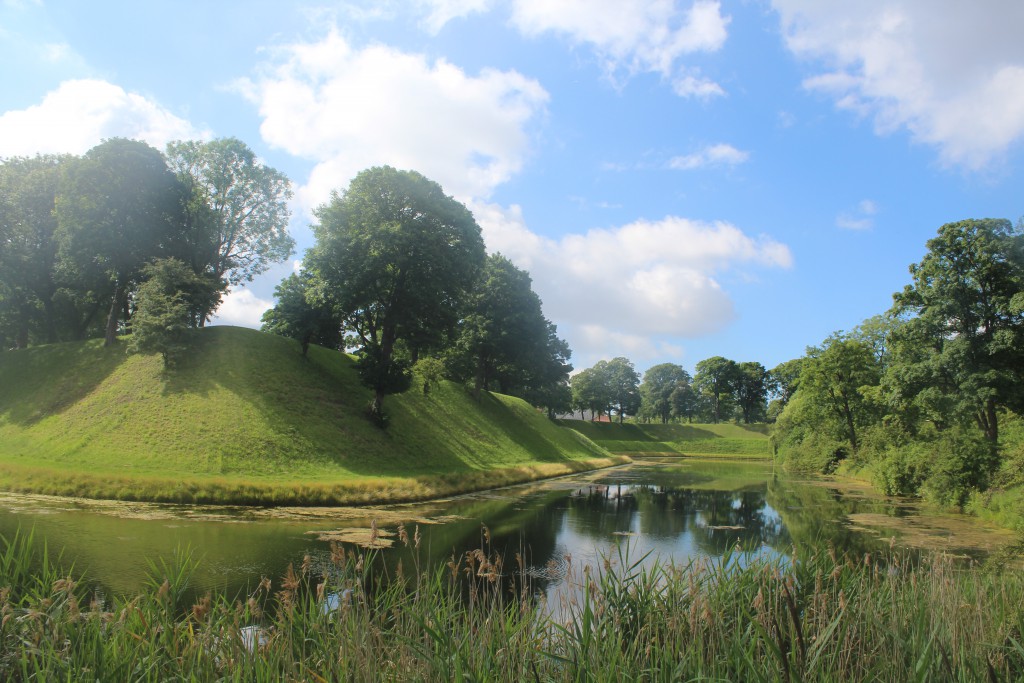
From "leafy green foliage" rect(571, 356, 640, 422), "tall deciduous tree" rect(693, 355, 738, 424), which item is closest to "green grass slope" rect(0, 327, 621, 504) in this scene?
"leafy green foliage" rect(571, 356, 640, 422)

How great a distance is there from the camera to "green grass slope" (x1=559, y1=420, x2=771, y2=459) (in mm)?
97250

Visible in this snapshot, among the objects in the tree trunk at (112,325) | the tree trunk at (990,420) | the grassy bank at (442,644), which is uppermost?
the tree trunk at (112,325)

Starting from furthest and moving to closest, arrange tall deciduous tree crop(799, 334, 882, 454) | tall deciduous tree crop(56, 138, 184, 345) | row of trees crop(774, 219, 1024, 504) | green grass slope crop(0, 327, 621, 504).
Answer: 1. tall deciduous tree crop(799, 334, 882, 454)
2. tall deciduous tree crop(56, 138, 184, 345)
3. row of trees crop(774, 219, 1024, 504)
4. green grass slope crop(0, 327, 621, 504)

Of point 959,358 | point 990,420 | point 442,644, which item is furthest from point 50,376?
point 990,420

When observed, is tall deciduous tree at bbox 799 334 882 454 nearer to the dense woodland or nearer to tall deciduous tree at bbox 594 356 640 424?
the dense woodland

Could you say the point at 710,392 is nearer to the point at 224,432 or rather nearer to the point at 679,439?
the point at 679,439

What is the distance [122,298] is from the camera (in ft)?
140

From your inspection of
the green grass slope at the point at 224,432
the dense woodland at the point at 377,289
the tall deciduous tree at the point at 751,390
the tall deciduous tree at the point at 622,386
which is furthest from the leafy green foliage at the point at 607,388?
the green grass slope at the point at 224,432

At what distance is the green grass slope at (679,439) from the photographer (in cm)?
9725

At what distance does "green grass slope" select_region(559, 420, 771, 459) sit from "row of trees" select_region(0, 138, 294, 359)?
205ft

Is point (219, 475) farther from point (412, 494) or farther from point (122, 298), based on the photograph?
point (122, 298)

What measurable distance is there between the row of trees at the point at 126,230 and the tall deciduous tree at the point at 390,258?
9.14 m

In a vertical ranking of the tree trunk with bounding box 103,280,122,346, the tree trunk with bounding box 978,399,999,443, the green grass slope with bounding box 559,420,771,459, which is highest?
the tree trunk with bounding box 103,280,122,346

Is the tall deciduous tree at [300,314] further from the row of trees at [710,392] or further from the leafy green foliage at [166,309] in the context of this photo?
the row of trees at [710,392]
